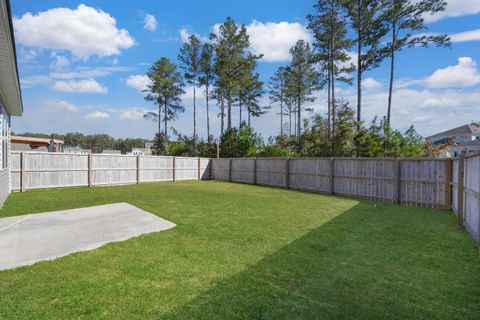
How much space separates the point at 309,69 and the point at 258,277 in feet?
86.4

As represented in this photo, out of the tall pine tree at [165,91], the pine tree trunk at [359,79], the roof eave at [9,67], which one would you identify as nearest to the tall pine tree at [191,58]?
the tall pine tree at [165,91]

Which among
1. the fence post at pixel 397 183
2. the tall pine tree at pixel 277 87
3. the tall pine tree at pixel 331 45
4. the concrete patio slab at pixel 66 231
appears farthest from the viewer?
the tall pine tree at pixel 277 87

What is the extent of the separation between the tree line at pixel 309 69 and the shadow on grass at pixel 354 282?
1130cm

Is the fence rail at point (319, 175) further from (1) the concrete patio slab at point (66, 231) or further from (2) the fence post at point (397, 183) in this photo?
(1) the concrete patio slab at point (66, 231)

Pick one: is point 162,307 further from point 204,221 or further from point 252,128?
point 252,128

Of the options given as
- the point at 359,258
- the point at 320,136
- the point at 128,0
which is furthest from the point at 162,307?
the point at 320,136

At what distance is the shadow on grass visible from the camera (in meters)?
2.67

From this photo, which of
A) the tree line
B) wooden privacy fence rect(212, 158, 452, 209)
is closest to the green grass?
wooden privacy fence rect(212, 158, 452, 209)

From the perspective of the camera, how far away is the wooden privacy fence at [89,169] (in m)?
11.5

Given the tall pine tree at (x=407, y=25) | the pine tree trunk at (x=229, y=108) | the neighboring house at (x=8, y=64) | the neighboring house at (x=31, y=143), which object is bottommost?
the neighboring house at (x=31, y=143)

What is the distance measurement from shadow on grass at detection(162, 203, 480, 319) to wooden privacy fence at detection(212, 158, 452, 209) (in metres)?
4.69

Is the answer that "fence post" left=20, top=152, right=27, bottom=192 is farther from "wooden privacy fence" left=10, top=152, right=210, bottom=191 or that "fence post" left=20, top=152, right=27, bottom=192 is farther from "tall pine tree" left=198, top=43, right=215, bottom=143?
"tall pine tree" left=198, top=43, right=215, bottom=143

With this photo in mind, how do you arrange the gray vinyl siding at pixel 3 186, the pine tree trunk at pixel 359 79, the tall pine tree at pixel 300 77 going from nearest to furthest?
1. the gray vinyl siding at pixel 3 186
2. the pine tree trunk at pixel 359 79
3. the tall pine tree at pixel 300 77

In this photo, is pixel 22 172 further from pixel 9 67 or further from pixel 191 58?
pixel 191 58
